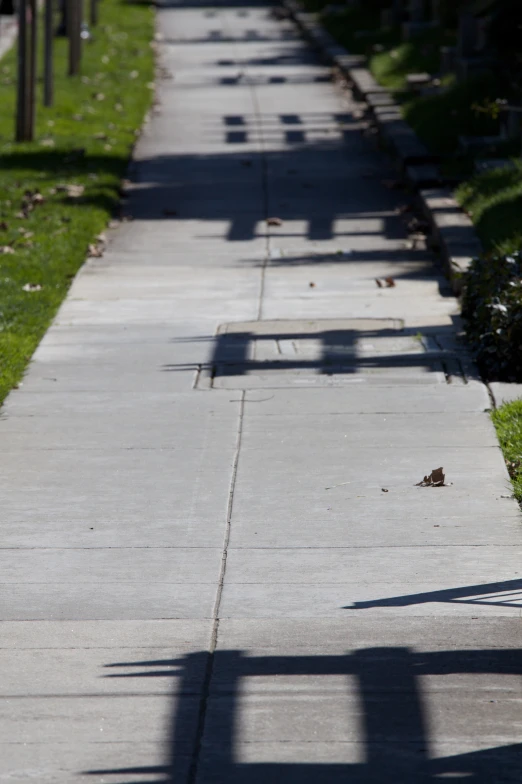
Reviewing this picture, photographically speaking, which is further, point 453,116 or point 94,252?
point 453,116

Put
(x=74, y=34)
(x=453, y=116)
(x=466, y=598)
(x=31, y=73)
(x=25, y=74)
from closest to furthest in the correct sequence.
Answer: (x=466, y=598) → (x=25, y=74) → (x=31, y=73) → (x=453, y=116) → (x=74, y=34)

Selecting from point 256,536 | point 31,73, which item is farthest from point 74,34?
point 256,536

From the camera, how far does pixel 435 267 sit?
11609 mm

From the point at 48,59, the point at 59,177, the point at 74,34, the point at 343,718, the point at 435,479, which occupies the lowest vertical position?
the point at 74,34

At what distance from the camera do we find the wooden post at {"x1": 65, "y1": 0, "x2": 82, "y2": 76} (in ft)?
75.9

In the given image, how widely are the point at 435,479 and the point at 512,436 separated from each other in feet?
2.66

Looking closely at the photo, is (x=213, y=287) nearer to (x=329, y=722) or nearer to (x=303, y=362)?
(x=303, y=362)

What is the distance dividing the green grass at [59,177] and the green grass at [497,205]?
11.0 ft

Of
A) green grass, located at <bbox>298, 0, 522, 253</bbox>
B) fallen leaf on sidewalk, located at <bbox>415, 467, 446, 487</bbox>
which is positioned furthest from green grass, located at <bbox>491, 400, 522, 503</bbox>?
green grass, located at <bbox>298, 0, 522, 253</bbox>

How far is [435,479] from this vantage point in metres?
6.46

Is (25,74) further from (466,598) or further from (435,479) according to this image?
(466,598)

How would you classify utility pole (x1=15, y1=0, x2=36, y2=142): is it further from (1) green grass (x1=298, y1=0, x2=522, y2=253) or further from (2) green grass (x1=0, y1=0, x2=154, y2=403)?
(1) green grass (x1=298, y1=0, x2=522, y2=253)

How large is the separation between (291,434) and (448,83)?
549 inches

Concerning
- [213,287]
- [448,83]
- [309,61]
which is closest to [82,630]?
[213,287]
